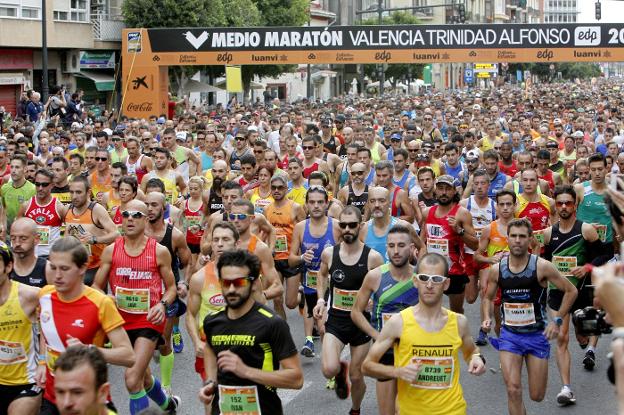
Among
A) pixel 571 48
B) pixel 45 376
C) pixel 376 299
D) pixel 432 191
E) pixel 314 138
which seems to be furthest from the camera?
pixel 571 48

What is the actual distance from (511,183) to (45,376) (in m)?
7.10

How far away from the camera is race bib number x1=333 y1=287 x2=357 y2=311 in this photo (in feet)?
27.7

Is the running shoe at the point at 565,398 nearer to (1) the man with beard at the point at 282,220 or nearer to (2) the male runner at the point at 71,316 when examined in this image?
(1) the man with beard at the point at 282,220

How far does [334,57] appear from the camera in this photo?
2833cm

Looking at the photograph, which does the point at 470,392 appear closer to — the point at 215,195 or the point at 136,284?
the point at 136,284

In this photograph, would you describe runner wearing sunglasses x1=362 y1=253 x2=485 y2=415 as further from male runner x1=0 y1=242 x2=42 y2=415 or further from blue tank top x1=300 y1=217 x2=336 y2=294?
blue tank top x1=300 y1=217 x2=336 y2=294

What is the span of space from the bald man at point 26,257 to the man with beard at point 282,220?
3.99 meters

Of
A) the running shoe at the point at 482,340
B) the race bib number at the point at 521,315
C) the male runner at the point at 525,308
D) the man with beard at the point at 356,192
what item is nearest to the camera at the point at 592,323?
the male runner at the point at 525,308

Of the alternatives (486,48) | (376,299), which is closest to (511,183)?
(376,299)

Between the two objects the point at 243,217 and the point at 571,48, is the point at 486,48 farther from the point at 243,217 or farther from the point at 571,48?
the point at 243,217

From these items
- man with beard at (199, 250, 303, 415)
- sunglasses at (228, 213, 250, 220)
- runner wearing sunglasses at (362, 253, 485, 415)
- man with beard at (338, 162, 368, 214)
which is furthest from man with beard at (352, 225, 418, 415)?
man with beard at (338, 162, 368, 214)

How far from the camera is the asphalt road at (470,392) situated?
869 centimetres

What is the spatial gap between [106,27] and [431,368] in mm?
37348

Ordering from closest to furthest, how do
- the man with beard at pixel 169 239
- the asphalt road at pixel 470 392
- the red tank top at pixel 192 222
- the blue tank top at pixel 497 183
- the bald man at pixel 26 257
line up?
the bald man at pixel 26 257 < the asphalt road at pixel 470 392 < the man with beard at pixel 169 239 < the red tank top at pixel 192 222 < the blue tank top at pixel 497 183
